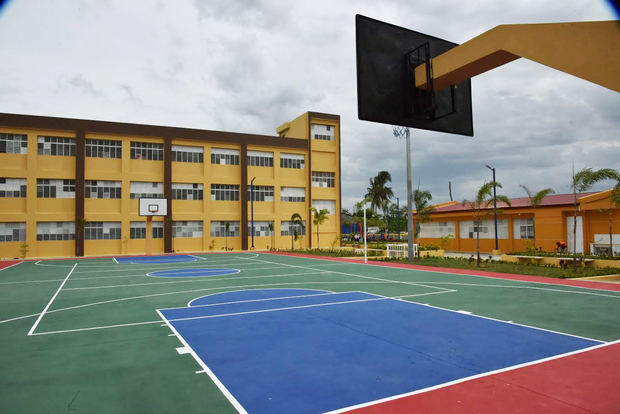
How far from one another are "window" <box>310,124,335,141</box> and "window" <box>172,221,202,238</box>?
16754mm

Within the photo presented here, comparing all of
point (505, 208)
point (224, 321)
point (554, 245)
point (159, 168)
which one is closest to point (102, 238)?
point (159, 168)

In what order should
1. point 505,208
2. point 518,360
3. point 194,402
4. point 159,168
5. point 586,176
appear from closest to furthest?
1. point 194,402
2. point 518,360
3. point 586,176
4. point 505,208
5. point 159,168

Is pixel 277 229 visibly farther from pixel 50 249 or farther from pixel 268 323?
pixel 268 323

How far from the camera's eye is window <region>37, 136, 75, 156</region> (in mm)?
36656

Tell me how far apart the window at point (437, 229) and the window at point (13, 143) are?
38101 millimetres

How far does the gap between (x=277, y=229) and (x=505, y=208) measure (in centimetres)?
2307

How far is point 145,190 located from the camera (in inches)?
1582

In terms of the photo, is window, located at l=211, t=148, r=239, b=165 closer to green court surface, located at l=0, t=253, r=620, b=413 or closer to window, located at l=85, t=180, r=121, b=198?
window, located at l=85, t=180, r=121, b=198

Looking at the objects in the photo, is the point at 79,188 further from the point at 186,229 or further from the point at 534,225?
the point at 534,225

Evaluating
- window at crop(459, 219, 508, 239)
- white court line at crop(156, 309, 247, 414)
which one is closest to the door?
Answer: window at crop(459, 219, 508, 239)

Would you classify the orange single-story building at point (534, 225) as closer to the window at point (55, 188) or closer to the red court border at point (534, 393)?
the red court border at point (534, 393)

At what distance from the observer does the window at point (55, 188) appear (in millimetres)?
36438

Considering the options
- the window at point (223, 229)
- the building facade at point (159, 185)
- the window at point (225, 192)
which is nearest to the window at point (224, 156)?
the building facade at point (159, 185)

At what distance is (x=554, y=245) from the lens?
30594mm
